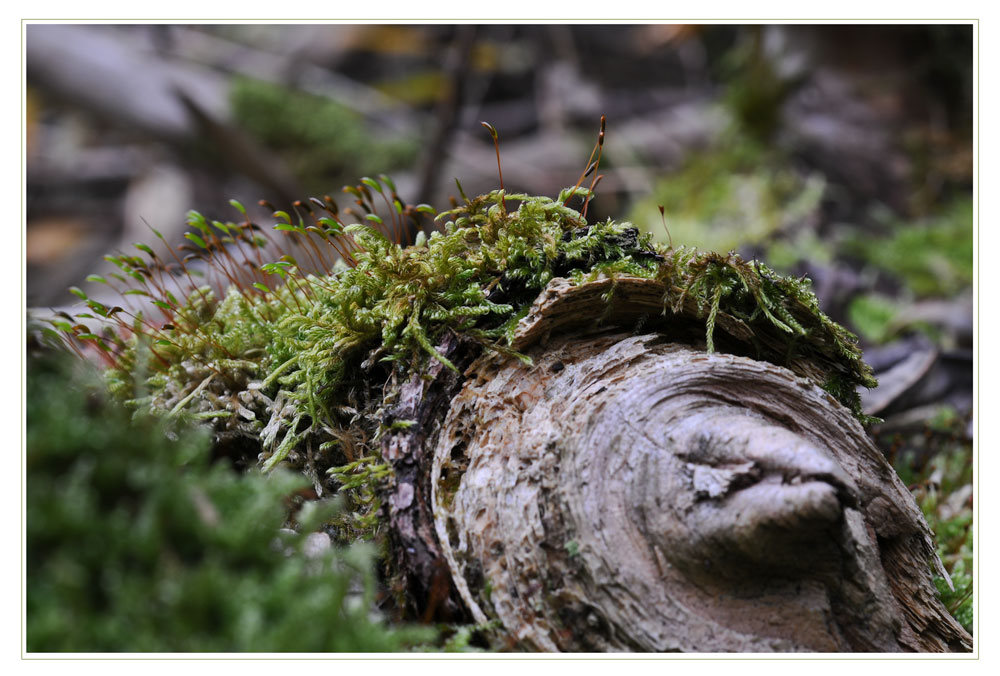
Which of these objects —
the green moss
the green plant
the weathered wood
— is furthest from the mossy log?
the green moss

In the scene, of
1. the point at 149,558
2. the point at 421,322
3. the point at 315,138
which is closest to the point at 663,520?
the point at 421,322

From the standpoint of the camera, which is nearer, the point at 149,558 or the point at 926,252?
the point at 149,558

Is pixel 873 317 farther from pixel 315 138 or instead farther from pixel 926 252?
pixel 315 138

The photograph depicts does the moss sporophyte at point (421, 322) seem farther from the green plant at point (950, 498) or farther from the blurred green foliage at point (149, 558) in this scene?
the green plant at point (950, 498)

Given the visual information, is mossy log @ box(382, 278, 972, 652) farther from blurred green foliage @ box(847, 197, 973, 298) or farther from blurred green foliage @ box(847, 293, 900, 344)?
blurred green foliage @ box(847, 197, 973, 298)

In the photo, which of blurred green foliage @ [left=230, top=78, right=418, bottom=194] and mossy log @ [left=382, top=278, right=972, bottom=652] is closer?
mossy log @ [left=382, top=278, right=972, bottom=652]

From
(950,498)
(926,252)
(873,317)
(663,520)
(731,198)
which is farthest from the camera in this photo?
(731,198)
